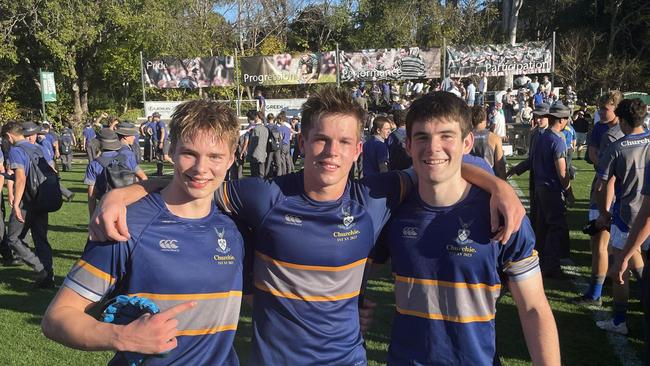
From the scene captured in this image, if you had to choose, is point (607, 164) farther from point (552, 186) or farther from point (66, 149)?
point (66, 149)

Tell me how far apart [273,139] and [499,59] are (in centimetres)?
1463

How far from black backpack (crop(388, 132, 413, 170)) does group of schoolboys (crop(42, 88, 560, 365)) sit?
5785 mm

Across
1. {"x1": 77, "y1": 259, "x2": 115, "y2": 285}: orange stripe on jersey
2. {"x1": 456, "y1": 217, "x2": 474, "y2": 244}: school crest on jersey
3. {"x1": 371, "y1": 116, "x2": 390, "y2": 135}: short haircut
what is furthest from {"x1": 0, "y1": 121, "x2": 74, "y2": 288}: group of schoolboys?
{"x1": 456, "y1": 217, "x2": 474, "y2": 244}: school crest on jersey

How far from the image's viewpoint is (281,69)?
25391 millimetres

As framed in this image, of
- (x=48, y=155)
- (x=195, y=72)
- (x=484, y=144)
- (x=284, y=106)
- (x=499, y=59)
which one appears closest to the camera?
(x=484, y=144)

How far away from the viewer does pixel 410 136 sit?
99.2 inches

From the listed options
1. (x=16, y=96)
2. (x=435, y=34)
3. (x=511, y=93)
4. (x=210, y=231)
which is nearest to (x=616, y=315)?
(x=210, y=231)

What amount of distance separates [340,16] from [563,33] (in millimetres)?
16269

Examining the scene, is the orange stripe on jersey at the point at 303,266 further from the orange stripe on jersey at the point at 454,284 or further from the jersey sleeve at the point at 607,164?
the jersey sleeve at the point at 607,164

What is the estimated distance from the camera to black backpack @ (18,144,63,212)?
22.6ft

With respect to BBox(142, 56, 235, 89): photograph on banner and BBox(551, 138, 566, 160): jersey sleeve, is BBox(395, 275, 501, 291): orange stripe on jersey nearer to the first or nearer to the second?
BBox(551, 138, 566, 160): jersey sleeve

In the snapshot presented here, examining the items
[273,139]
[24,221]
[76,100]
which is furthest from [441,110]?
[76,100]

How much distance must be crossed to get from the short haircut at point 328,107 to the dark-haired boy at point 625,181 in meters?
3.68

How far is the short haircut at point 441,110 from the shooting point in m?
2.41
